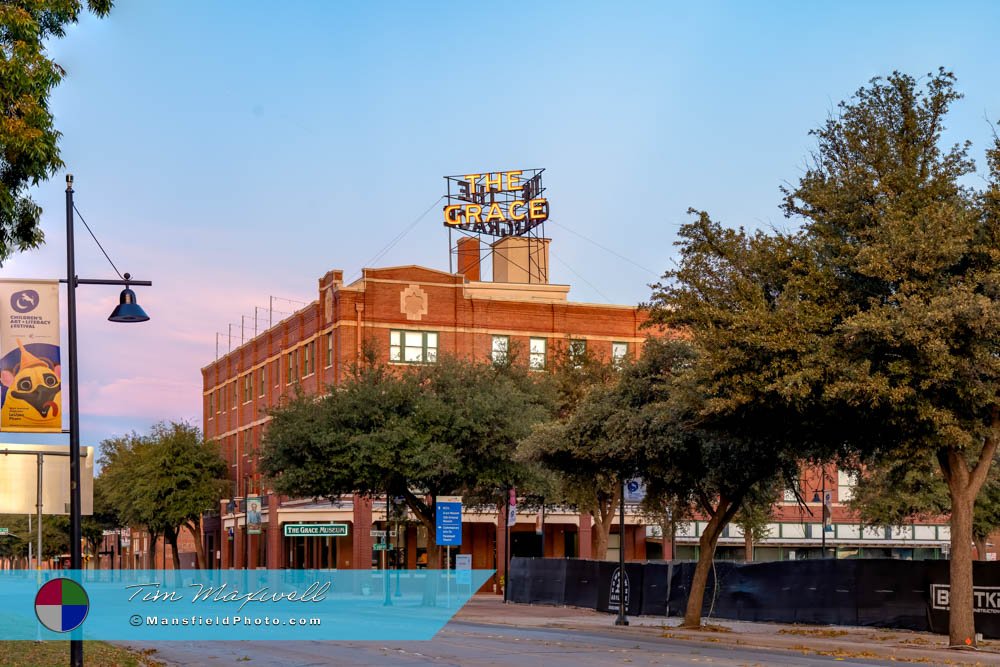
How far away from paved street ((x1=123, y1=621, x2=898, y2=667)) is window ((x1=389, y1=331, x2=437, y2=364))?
40.1 metres

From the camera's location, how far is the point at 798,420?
2700 centimetres

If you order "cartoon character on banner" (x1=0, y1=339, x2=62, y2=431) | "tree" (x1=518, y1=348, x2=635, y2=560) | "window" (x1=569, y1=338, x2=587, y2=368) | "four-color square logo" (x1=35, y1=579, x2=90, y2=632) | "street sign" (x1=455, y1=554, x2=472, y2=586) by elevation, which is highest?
"window" (x1=569, y1=338, x2=587, y2=368)

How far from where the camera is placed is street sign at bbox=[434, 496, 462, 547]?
4347cm

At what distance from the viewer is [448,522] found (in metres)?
43.8

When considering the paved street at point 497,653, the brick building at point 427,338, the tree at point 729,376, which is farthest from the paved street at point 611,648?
the brick building at point 427,338

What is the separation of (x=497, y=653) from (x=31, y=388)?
10.6 m

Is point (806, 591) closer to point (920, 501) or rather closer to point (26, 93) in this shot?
point (26, 93)

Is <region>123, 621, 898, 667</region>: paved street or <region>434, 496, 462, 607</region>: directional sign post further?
<region>434, 496, 462, 607</region>: directional sign post

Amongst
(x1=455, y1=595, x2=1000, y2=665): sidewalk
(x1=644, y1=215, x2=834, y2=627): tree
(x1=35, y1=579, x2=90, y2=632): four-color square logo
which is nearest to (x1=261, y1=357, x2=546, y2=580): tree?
(x1=455, y1=595, x2=1000, y2=665): sidewalk

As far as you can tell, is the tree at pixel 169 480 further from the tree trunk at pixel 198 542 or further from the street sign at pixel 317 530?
the street sign at pixel 317 530

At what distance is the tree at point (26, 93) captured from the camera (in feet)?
53.5

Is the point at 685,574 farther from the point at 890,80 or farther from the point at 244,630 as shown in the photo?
the point at 890,80

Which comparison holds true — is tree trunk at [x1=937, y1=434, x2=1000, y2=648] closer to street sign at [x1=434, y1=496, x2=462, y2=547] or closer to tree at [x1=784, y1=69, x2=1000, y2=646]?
tree at [x1=784, y1=69, x2=1000, y2=646]

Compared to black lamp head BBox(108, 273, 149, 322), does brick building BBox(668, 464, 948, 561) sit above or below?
below
